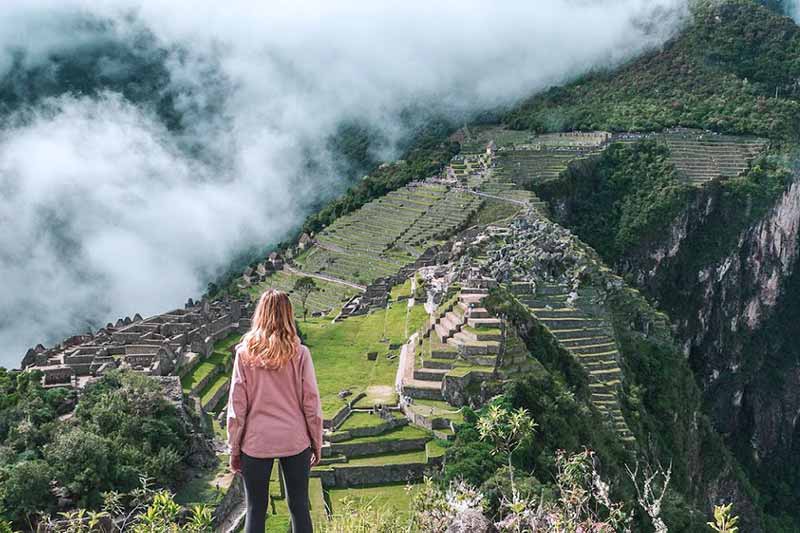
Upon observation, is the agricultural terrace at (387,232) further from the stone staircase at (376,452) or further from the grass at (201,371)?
the stone staircase at (376,452)

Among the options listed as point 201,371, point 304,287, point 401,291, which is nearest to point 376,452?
point 201,371

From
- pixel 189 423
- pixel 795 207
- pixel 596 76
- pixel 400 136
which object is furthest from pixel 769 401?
pixel 189 423

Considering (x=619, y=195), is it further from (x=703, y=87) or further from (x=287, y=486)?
(x=287, y=486)

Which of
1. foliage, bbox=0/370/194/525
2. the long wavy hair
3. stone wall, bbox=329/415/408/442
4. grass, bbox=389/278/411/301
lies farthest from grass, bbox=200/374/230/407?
the long wavy hair

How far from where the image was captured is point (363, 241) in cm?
6475

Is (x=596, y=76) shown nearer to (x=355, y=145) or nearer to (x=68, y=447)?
(x=355, y=145)

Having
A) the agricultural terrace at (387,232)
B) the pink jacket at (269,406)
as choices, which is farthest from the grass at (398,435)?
the agricultural terrace at (387,232)

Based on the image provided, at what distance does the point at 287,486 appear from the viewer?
848 cm

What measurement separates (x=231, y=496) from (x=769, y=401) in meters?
63.0

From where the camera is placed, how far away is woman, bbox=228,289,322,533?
813cm

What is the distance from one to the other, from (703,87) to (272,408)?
9034 centimetres

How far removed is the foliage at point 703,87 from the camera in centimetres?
8456

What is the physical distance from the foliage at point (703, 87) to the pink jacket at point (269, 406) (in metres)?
79.5

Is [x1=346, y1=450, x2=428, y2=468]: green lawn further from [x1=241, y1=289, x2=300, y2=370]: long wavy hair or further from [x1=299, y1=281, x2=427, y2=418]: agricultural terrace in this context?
[x1=241, y1=289, x2=300, y2=370]: long wavy hair
